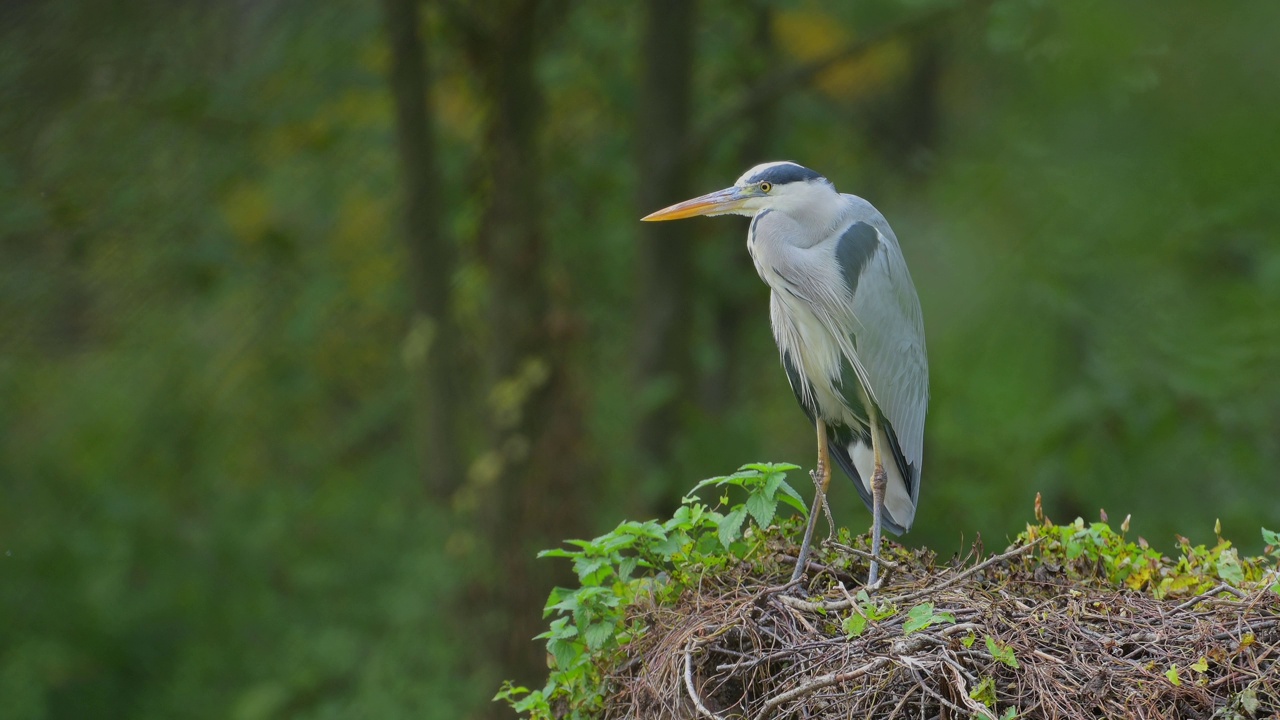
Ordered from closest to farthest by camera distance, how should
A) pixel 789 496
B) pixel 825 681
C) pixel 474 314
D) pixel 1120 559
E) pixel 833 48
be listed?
1. pixel 825 681
2. pixel 789 496
3. pixel 1120 559
4. pixel 474 314
5. pixel 833 48

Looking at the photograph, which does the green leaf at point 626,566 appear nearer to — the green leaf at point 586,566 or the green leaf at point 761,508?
the green leaf at point 586,566

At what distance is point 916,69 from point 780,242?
4.74 meters

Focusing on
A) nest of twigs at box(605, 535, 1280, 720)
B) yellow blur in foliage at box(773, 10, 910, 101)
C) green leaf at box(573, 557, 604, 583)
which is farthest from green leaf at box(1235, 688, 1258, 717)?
yellow blur in foliage at box(773, 10, 910, 101)

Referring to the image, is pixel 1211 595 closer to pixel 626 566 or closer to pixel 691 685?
pixel 691 685

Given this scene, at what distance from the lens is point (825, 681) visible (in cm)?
225

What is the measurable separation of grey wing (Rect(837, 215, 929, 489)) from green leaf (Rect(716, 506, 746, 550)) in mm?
898

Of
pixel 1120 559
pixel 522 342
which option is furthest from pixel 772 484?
pixel 522 342

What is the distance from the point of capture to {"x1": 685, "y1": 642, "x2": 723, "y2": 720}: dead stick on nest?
2.27m

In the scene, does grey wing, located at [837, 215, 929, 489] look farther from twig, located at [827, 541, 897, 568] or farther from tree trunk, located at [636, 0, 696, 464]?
tree trunk, located at [636, 0, 696, 464]

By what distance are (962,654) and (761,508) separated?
0.48 meters

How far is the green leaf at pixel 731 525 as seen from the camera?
2.54m

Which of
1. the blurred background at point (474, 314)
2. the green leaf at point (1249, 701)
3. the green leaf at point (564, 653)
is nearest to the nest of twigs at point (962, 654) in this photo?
the green leaf at point (1249, 701)

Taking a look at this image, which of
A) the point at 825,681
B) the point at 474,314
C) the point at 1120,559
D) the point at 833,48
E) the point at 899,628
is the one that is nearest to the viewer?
the point at 825,681

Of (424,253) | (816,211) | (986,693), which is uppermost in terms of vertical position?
(424,253)
